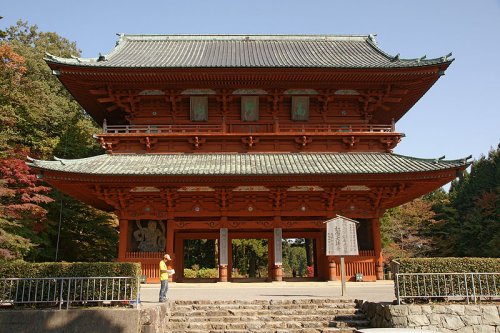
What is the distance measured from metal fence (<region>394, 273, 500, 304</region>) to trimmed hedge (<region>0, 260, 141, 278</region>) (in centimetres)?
821

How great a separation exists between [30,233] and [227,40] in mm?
18848

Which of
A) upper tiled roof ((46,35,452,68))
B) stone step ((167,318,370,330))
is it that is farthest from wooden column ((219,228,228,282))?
upper tiled roof ((46,35,452,68))

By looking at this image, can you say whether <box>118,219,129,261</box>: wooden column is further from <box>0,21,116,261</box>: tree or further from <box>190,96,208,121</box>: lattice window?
<box>190,96,208,121</box>: lattice window

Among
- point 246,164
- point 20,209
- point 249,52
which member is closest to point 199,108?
point 246,164

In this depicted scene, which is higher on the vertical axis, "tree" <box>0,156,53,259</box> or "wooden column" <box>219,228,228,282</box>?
"tree" <box>0,156,53,259</box>

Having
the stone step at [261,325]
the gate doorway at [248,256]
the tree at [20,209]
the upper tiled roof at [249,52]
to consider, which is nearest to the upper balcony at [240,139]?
the upper tiled roof at [249,52]

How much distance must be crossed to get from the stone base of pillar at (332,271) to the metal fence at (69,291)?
11.2 m

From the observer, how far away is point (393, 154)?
2238cm

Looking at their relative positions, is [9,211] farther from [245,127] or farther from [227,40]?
[227,40]

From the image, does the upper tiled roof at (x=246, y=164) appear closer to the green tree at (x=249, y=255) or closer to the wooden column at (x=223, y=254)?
the wooden column at (x=223, y=254)

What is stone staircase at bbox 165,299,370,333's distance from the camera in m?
12.5

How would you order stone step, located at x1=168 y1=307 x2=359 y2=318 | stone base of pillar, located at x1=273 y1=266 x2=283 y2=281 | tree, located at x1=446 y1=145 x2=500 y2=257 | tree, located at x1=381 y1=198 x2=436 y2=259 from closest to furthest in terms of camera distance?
stone step, located at x1=168 y1=307 x2=359 y2=318, stone base of pillar, located at x1=273 y1=266 x2=283 y2=281, tree, located at x1=446 y1=145 x2=500 y2=257, tree, located at x1=381 y1=198 x2=436 y2=259

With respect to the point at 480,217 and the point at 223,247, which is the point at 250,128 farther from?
the point at 480,217

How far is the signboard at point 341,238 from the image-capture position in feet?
51.7
